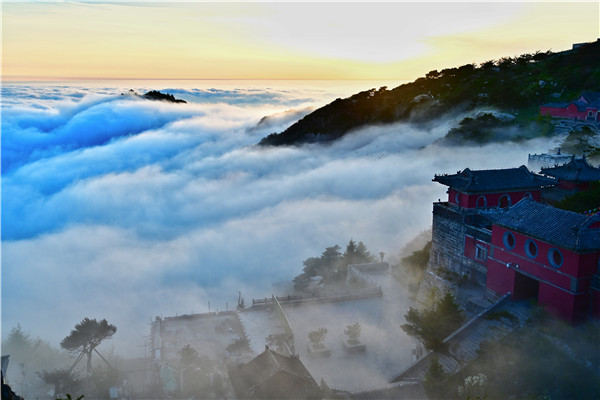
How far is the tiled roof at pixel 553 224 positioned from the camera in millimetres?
16469

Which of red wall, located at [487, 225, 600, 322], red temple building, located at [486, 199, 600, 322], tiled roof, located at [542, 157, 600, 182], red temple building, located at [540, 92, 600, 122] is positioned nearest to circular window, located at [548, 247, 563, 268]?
red temple building, located at [486, 199, 600, 322]

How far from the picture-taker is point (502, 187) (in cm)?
2333

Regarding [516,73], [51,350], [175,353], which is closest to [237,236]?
[51,350]

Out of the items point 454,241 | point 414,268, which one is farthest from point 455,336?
point 414,268

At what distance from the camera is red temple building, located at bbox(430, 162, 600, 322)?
16.9m

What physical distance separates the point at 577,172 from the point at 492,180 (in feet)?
20.8

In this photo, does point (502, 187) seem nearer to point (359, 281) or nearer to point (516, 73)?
point (359, 281)

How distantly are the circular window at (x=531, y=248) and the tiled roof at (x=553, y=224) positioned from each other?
52 centimetres

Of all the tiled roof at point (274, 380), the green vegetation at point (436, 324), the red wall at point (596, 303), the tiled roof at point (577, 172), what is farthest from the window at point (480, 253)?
the tiled roof at point (274, 380)

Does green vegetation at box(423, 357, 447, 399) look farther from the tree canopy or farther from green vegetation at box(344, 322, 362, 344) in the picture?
the tree canopy

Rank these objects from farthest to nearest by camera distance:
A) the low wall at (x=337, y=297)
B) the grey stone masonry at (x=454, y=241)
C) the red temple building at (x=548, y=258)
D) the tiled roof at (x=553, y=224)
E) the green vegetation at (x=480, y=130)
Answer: the green vegetation at (x=480, y=130)
the low wall at (x=337, y=297)
the grey stone masonry at (x=454, y=241)
the red temple building at (x=548, y=258)
the tiled roof at (x=553, y=224)

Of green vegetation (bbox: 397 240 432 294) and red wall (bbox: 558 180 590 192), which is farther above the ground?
red wall (bbox: 558 180 590 192)

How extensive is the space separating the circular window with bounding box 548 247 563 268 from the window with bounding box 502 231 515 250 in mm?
1855

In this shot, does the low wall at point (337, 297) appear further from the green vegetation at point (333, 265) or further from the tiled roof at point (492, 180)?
the tiled roof at point (492, 180)
